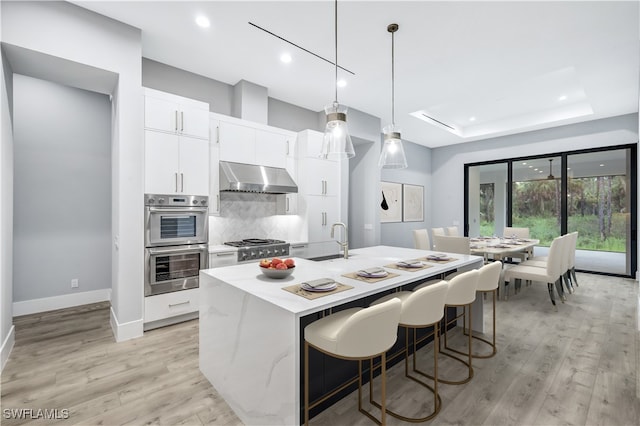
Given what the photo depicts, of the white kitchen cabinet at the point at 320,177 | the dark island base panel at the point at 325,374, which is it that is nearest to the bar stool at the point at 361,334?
the dark island base panel at the point at 325,374

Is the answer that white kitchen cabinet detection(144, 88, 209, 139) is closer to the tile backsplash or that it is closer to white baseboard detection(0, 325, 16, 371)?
the tile backsplash

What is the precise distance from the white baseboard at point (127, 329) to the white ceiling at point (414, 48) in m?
2.97

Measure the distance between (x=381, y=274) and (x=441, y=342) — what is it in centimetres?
135

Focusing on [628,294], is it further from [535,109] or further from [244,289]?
[244,289]

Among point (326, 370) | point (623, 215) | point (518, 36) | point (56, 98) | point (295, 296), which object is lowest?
point (326, 370)

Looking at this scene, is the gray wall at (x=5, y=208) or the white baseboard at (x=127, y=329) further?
the white baseboard at (x=127, y=329)

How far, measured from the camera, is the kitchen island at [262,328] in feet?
4.95

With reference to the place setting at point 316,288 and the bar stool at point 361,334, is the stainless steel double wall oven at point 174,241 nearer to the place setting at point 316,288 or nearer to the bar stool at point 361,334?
the place setting at point 316,288

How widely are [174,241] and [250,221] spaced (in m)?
1.30

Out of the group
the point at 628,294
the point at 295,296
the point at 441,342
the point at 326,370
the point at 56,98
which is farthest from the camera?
the point at 628,294

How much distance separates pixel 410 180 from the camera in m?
7.50

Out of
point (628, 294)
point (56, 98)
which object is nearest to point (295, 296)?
point (56, 98)

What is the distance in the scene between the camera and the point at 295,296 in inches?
66.2

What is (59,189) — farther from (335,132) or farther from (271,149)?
(335,132)
